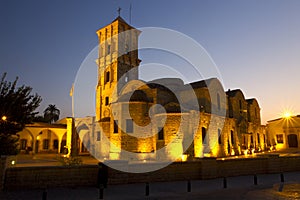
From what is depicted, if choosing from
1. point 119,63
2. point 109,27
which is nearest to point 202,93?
point 119,63

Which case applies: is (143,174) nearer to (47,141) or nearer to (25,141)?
(25,141)

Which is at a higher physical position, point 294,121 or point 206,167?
point 294,121

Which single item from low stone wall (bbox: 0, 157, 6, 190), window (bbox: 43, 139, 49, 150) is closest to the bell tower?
window (bbox: 43, 139, 49, 150)

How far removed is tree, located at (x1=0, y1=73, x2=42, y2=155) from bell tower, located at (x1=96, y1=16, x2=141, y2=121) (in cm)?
1866

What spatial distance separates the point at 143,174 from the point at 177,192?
2103 millimetres

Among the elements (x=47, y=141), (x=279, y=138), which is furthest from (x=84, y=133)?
(x=279, y=138)

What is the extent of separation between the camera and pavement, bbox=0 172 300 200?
7828 mm

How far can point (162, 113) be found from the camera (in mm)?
21625

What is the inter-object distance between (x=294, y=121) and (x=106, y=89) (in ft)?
95.1

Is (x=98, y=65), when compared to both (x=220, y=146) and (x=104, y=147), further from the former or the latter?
(x=220, y=146)

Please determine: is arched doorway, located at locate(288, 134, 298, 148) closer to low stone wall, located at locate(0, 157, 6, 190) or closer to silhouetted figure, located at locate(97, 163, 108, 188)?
silhouetted figure, located at locate(97, 163, 108, 188)

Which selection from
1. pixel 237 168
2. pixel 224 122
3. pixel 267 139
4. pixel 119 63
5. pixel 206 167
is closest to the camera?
pixel 206 167

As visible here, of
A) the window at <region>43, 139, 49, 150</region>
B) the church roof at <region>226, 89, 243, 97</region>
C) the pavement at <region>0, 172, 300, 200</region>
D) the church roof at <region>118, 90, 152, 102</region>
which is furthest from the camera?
the window at <region>43, 139, 49, 150</region>

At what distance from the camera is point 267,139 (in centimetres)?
3788
